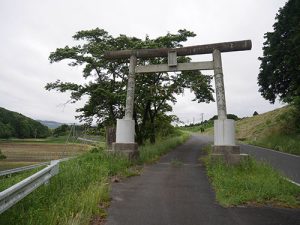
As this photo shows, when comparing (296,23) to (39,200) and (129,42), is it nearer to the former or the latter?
(129,42)

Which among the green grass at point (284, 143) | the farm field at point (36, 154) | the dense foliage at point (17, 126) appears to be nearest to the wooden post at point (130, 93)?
the farm field at point (36, 154)

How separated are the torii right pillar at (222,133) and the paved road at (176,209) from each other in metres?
2.64

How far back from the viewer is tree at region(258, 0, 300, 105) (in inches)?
1011

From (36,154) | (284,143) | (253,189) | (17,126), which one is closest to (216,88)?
(253,189)

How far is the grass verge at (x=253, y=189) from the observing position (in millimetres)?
7824

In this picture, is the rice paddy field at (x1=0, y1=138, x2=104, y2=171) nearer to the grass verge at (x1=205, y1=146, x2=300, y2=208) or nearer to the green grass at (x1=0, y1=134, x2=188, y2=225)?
the green grass at (x1=0, y1=134, x2=188, y2=225)

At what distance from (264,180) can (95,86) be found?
51.2 feet

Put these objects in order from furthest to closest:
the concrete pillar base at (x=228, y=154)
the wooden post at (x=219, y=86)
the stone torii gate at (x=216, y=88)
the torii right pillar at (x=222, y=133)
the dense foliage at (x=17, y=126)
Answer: the dense foliage at (x=17, y=126)
the wooden post at (x=219, y=86)
the stone torii gate at (x=216, y=88)
the torii right pillar at (x=222, y=133)
the concrete pillar base at (x=228, y=154)

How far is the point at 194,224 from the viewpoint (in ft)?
19.9

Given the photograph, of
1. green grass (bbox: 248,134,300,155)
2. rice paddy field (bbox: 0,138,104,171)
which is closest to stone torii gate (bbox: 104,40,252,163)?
rice paddy field (bbox: 0,138,104,171)

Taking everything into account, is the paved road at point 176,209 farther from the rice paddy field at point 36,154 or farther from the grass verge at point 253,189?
the rice paddy field at point 36,154

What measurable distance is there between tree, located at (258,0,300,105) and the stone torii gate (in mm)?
12325

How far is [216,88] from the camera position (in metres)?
13.9

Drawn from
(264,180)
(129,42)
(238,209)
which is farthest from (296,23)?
(238,209)
